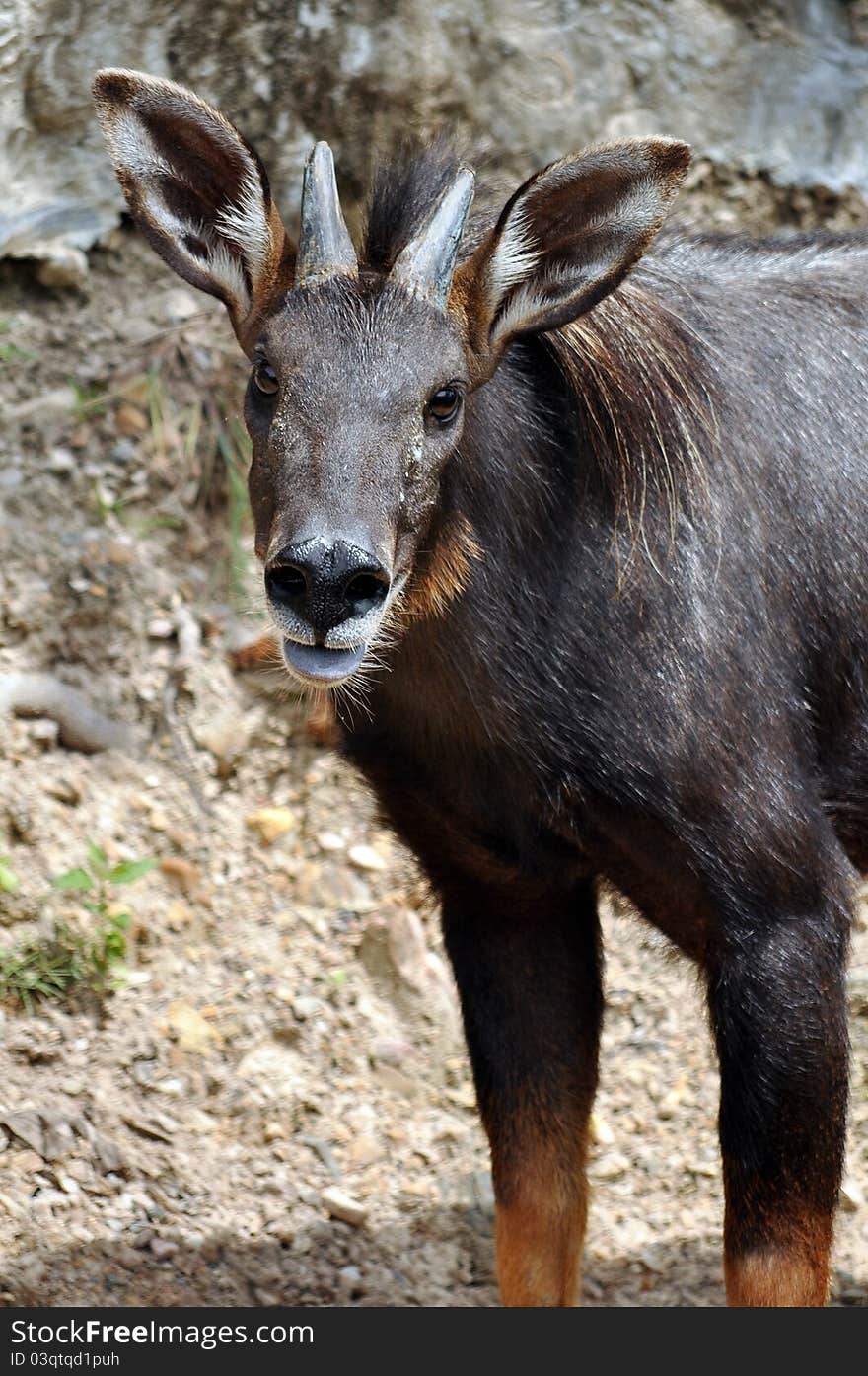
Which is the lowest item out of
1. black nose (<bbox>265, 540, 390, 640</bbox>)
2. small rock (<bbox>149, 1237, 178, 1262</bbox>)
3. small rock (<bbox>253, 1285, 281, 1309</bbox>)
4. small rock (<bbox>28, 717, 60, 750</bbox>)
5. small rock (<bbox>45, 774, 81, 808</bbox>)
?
small rock (<bbox>253, 1285, 281, 1309</bbox>)

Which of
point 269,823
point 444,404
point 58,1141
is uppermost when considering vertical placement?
point 444,404

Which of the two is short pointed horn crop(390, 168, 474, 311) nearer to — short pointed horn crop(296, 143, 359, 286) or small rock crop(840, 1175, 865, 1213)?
short pointed horn crop(296, 143, 359, 286)

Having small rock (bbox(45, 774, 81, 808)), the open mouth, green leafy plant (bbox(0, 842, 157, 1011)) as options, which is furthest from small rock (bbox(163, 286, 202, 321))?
the open mouth

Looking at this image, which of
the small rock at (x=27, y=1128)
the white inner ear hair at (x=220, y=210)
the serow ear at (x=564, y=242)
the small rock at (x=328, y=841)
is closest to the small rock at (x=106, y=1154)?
the small rock at (x=27, y=1128)

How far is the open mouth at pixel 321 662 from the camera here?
5.83m

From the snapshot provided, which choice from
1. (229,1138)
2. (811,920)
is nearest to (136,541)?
(229,1138)

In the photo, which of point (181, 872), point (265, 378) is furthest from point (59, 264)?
point (265, 378)

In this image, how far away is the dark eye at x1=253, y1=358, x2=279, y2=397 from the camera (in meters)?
6.12

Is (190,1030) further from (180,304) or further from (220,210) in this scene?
(180,304)

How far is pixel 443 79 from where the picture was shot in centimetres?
1130

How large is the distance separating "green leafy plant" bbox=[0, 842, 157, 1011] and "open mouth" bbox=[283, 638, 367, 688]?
3.51 meters

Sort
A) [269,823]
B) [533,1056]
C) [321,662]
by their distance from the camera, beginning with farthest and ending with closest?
[269,823]
[533,1056]
[321,662]

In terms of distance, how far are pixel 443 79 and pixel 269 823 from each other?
15.7ft

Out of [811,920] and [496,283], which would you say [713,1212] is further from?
[496,283]
